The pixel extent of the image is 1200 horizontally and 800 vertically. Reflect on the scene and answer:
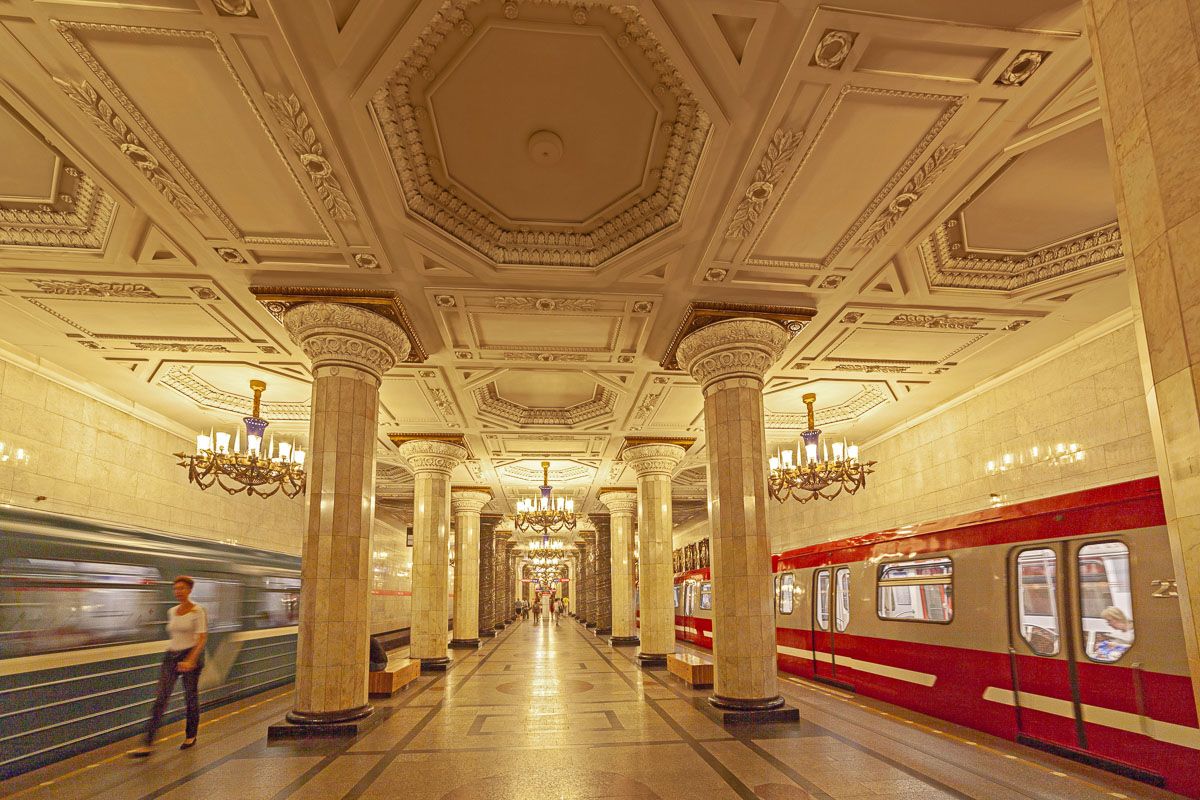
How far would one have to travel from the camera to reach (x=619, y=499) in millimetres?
20078

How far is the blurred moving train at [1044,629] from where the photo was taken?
15.7ft

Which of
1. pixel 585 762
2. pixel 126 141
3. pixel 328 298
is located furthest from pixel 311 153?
pixel 585 762

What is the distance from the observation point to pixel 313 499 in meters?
7.42

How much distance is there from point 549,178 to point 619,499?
49.5 feet

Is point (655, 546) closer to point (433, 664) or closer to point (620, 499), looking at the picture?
point (433, 664)

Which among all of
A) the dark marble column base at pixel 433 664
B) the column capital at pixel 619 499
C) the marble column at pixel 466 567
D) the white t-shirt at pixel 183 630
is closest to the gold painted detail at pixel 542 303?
the white t-shirt at pixel 183 630

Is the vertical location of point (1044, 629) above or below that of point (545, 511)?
A: below

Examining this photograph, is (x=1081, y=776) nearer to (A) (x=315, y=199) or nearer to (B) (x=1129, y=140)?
(B) (x=1129, y=140)

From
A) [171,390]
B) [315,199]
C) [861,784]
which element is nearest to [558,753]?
[861,784]

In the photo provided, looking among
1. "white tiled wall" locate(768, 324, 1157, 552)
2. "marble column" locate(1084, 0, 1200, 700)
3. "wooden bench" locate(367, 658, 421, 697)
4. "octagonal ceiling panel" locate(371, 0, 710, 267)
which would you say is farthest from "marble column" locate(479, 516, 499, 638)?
"marble column" locate(1084, 0, 1200, 700)

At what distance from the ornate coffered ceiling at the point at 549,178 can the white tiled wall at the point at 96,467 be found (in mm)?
691

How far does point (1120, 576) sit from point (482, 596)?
22.2 m

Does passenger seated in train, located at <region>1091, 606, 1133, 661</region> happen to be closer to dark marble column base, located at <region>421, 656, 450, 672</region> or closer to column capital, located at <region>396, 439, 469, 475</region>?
dark marble column base, located at <region>421, 656, 450, 672</region>

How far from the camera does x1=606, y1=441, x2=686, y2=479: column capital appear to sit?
14.2m
